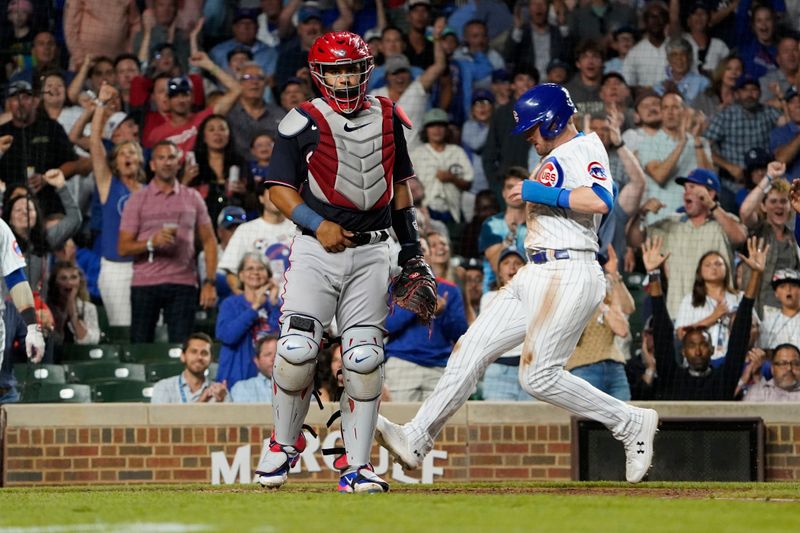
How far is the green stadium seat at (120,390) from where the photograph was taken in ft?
35.6

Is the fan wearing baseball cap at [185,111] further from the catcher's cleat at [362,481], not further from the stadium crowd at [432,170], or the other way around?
the catcher's cleat at [362,481]

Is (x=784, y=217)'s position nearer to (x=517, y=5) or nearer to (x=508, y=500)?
(x=517, y=5)

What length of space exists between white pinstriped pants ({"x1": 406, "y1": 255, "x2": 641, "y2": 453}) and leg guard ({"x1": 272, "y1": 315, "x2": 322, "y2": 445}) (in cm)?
53

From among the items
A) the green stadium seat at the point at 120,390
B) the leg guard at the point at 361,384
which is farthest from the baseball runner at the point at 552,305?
the green stadium seat at the point at 120,390

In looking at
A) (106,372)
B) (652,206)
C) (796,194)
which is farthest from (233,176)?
(796,194)

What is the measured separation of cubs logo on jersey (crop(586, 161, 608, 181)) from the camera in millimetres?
6410

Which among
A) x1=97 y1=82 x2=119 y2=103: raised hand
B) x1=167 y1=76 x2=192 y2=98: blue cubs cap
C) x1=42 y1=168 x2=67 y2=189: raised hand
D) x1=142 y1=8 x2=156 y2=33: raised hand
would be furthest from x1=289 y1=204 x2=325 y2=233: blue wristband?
x1=142 y1=8 x2=156 y2=33: raised hand

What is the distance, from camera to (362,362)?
609 cm

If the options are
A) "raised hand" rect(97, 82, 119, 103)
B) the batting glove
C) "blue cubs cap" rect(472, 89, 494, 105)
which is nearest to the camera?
the batting glove

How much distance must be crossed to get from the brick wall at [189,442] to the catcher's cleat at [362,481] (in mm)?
3352

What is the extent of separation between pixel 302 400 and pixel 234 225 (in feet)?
17.9

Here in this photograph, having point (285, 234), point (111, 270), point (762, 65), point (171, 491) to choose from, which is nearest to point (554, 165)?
point (171, 491)

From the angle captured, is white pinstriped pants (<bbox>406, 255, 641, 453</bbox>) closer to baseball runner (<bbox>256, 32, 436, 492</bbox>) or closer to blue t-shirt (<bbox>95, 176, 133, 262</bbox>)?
baseball runner (<bbox>256, 32, 436, 492</bbox>)

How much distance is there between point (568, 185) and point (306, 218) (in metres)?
1.20
